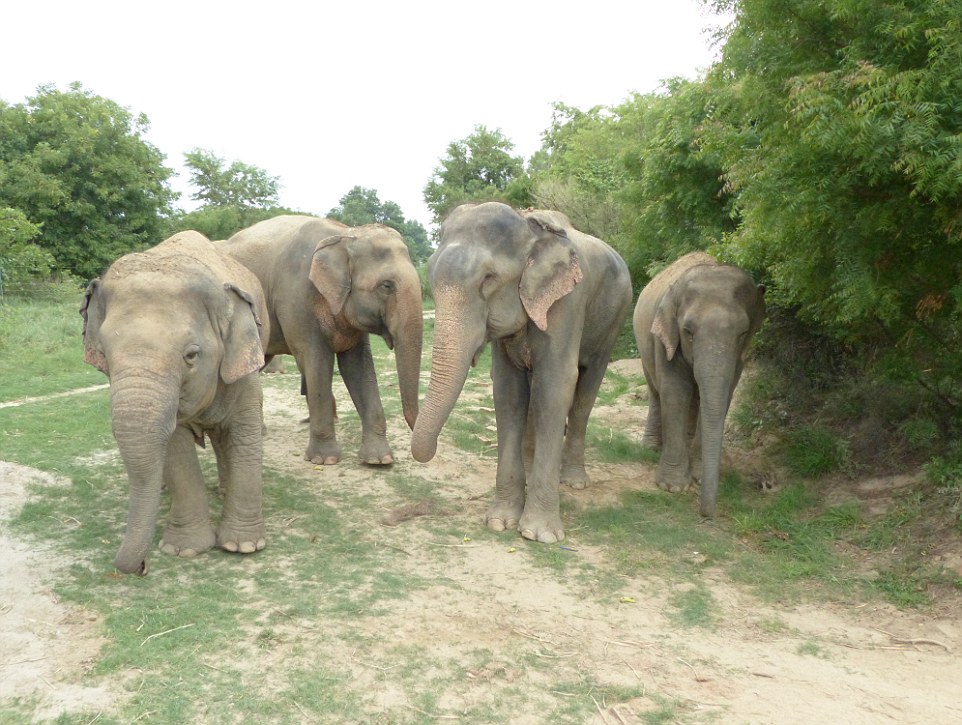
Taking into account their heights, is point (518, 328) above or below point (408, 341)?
above

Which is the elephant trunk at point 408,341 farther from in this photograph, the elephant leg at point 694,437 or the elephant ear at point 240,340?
the elephant leg at point 694,437

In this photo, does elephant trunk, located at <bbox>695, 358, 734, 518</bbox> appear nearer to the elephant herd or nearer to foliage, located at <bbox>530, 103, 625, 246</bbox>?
the elephant herd

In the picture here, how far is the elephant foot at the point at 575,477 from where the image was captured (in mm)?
7245

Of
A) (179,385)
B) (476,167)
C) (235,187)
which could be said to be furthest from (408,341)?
(235,187)

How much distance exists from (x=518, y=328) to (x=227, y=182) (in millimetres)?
51536

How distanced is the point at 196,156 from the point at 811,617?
5399cm

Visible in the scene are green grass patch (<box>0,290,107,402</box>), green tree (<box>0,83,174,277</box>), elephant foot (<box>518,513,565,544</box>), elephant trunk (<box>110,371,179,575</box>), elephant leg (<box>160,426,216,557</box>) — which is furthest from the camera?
green tree (<box>0,83,174,277</box>)

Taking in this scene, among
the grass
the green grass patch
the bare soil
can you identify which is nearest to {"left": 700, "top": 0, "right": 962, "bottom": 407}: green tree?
the grass

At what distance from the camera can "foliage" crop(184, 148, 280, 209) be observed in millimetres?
52281

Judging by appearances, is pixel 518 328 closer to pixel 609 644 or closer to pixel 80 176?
pixel 609 644

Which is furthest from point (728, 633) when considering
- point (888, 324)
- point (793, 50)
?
point (793, 50)

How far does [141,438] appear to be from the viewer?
414 centimetres

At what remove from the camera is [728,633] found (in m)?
4.51

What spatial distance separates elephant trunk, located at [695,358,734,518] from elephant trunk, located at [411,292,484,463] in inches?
83.5
